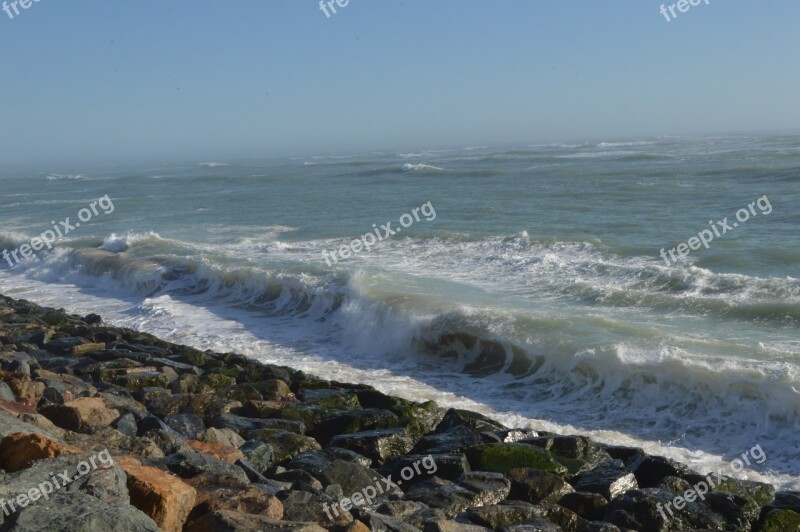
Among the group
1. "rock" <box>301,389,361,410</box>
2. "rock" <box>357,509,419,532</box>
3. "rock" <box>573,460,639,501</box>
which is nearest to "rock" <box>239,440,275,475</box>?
"rock" <box>357,509,419,532</box>

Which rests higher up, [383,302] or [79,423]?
[79,423]

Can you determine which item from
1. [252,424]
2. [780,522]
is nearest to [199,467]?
[252,424]

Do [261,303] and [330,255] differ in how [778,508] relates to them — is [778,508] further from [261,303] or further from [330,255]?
[330,255]

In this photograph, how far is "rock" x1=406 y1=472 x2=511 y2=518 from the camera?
5.47m

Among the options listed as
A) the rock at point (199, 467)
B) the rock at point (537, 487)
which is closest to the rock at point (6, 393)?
the rock at point (199, 467)

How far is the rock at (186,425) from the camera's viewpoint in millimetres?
6590

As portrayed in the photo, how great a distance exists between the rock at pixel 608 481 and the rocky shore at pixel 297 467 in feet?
0.04

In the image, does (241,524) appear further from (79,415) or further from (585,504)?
(585,504)

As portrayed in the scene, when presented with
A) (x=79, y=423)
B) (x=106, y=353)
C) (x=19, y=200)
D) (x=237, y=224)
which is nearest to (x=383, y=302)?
(x=106, y=353)

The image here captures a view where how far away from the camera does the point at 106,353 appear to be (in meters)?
10.4

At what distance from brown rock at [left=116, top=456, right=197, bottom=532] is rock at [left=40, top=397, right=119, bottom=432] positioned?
182 cm

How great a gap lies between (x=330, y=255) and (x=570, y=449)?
1278 cm

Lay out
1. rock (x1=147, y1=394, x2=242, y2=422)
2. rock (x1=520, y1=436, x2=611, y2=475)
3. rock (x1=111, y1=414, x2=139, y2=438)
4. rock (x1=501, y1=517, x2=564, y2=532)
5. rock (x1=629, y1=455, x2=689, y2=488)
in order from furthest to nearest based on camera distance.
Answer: rock (x1=147, y1=394, x2=242, y2=422) → rock (x1=520, y1=436, x2=611, y2=475) → rock (x1=629, y1=455, x2=689, y2=488) → rock (x1=111, y1=414, x2=139, y2=438) → rock (x1=501, y1=517, x2=564, y2=532)

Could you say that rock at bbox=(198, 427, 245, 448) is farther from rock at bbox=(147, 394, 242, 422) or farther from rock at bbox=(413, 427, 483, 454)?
rock at bbox=(413, 427, 483, 454)
